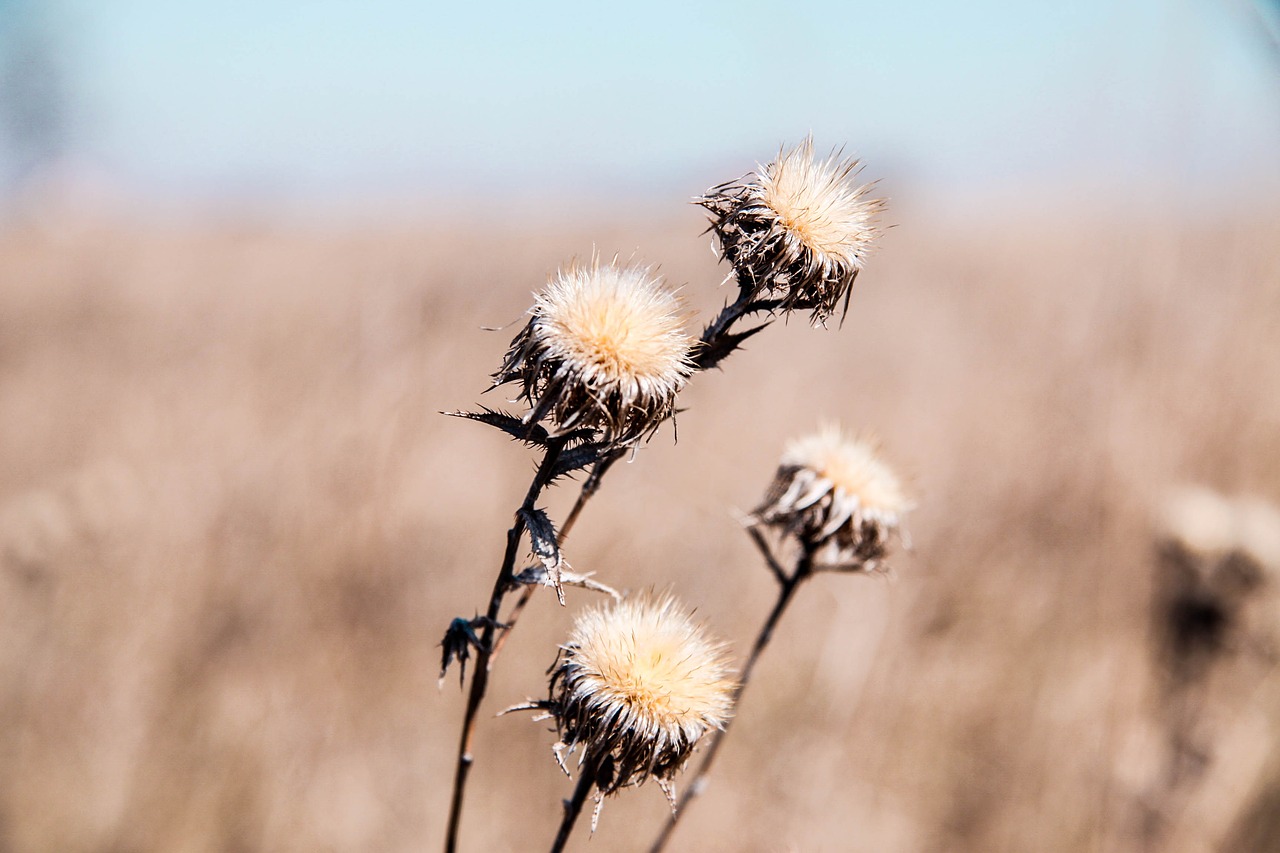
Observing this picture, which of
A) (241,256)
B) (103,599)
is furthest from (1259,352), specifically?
(241,256)

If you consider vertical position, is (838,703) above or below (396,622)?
above

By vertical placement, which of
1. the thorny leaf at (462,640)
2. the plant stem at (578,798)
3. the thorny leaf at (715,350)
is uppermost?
the thorny leaf at (715,350)

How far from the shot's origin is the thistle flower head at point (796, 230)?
41.6 inches

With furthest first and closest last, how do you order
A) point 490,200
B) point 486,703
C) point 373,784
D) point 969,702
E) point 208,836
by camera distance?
point 490,200 → point 969,702 → point 486,703 → point 373,784 → point 208,836

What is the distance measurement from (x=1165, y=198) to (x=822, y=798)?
2.58 meters

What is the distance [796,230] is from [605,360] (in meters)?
0.34

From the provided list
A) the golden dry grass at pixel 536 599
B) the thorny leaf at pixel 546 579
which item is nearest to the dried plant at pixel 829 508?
the thorny leaf at pixel 546 579

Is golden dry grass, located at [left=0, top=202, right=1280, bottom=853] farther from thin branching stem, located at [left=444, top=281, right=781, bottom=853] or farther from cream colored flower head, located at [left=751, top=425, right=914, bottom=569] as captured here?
thin branching stem, located at [left=444, top=281, right=781, bottom=853]

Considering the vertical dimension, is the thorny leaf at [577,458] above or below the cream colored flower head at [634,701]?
above

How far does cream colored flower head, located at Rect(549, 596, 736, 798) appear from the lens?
1.02 meters

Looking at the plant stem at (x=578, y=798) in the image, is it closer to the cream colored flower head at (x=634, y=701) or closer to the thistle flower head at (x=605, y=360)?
the cream colored flower head at (x=634, y=701)

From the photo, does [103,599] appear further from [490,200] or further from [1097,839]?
[1097,839]

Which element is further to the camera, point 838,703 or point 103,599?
point 838,703

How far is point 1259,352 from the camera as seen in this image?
135 inches
